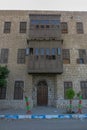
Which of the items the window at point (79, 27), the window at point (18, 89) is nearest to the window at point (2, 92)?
the window at point (18, 89)

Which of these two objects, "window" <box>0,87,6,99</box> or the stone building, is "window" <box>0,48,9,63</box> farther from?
"window" <box>0,87,6,99</box>

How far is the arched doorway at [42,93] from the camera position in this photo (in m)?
15.6

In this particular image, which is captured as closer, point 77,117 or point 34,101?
point 77,117

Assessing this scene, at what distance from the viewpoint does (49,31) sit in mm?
16578

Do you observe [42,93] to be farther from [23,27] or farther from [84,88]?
[23,27]

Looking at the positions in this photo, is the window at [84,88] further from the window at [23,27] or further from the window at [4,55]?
the window at [23,27]

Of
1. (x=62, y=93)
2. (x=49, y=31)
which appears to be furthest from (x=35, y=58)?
(x=62, y=93)

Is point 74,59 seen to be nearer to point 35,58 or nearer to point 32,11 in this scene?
point 35,58

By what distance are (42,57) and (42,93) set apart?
4.09 meters

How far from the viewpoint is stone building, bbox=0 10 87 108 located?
15.2m

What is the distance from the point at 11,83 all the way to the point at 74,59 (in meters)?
7.63

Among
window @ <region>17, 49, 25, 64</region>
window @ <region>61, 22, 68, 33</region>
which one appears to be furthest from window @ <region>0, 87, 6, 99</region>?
window @ <region>61, 22, 68, 33</region>

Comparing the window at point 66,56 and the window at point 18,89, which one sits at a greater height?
the window at point 66,56

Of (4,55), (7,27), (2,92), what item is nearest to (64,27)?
(7,27)
